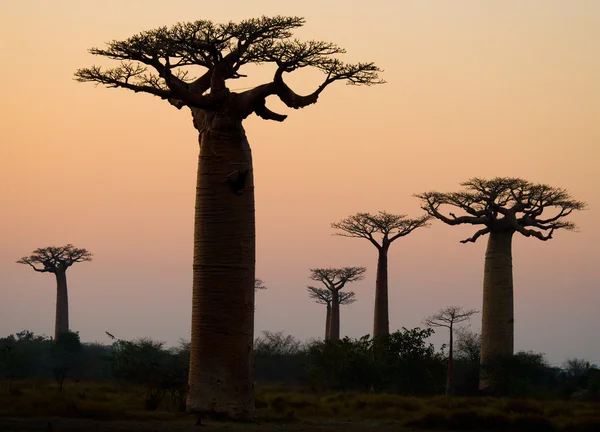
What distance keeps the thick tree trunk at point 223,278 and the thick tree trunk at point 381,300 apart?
1434cm

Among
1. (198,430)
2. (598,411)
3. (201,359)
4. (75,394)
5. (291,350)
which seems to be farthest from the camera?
(291,350)

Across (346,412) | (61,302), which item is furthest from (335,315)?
(346,412)

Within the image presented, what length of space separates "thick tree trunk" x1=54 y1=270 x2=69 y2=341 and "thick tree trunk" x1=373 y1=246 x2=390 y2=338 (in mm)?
13170

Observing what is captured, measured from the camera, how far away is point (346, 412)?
14.2 meters

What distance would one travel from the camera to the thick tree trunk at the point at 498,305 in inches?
869

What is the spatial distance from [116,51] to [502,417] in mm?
5980

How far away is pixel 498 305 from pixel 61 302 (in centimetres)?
1757

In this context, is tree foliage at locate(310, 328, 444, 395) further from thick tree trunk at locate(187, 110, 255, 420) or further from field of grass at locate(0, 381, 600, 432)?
thick tree trunk at locate(187, 110, 255, 420)

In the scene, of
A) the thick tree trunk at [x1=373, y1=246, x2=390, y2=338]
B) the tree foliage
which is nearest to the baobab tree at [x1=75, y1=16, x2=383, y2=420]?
the tree foliage

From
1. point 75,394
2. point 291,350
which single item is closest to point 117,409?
point 75,394

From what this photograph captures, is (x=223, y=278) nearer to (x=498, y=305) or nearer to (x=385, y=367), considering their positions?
(x=385, y=367)

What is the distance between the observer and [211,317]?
1122 cm

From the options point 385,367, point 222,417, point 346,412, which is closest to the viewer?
point 222,417

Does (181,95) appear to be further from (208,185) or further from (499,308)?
(499,308)
